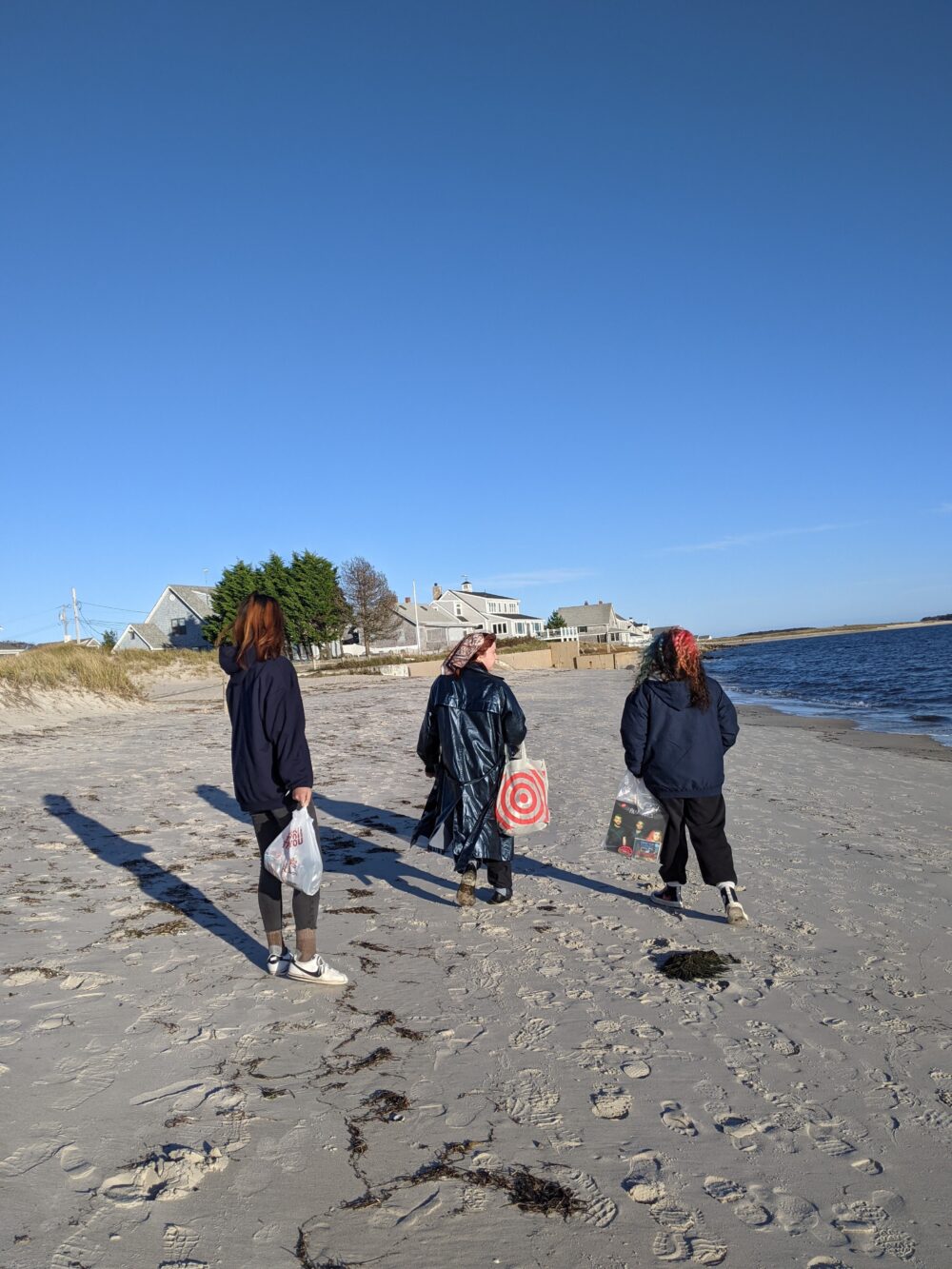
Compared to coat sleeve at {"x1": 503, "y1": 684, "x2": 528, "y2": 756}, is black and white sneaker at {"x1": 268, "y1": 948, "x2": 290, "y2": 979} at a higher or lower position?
lower

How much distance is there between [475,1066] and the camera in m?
3.59

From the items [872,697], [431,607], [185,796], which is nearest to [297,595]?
[431,607]

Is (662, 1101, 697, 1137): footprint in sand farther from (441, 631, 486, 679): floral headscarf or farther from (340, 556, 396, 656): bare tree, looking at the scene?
(340, 556, 396, 656): bare tree

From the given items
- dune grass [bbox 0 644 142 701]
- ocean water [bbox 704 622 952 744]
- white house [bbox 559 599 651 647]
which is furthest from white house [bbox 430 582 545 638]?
dune grass [bbox 0 644 142 701]

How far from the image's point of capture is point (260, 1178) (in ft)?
9.18

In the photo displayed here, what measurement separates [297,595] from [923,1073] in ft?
190

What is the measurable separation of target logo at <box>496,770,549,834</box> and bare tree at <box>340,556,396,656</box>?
62543 millimetres

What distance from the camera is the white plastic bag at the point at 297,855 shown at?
4297 millimetres

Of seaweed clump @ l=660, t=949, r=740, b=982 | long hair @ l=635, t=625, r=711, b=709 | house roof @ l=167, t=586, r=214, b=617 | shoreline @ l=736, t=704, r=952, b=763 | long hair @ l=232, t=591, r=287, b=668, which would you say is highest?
house roof @ l=167, t=586, r=214, b=617

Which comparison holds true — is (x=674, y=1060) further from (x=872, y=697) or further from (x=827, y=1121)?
(x=872, y=697)

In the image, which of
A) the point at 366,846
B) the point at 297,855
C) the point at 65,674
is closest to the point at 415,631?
the point at 65,674

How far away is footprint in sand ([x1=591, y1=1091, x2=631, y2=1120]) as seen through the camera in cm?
322

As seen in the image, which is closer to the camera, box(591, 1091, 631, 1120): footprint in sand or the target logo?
box(591, 1091, 631, 1120): footprint in sand

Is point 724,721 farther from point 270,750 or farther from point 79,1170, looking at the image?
point 79,1170
